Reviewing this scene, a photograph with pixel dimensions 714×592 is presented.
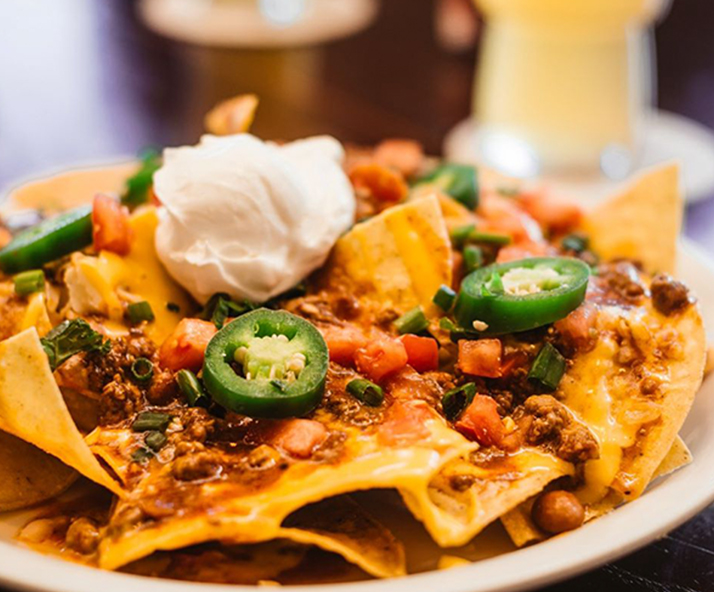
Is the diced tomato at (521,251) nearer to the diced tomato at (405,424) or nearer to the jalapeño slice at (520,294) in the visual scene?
the jalapeño slice at (520,294)

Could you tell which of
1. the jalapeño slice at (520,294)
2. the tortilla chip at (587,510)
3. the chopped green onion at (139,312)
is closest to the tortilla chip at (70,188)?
the chopped green onion at (139,312)

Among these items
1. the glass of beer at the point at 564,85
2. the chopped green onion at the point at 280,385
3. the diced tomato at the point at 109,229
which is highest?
the diced tomato at the point at 109,229

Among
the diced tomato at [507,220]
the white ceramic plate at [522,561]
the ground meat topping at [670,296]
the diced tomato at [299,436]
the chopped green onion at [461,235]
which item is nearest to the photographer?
the white ceramic plate at [522,561]

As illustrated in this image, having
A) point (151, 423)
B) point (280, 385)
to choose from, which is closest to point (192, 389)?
point (151, 423)

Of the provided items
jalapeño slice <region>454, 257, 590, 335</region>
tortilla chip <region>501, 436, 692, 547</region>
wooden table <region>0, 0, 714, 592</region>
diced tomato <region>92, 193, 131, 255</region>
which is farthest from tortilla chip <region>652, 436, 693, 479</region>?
wooden table <region>0, 0, 714, 592</region>

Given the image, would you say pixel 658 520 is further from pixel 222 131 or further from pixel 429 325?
pixel 222 131

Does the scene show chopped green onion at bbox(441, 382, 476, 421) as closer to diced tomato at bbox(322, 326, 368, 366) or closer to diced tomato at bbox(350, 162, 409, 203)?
diced tomato at bbox(322, 326, 368, 366)

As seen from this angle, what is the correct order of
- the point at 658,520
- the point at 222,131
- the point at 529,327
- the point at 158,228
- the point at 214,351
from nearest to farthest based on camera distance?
the point at 658,520 → the point at 214,351 → the point at 529,327 → the point at 158,228 → the point at 222,131

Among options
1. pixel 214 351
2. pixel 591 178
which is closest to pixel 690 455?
pixel 214 351
